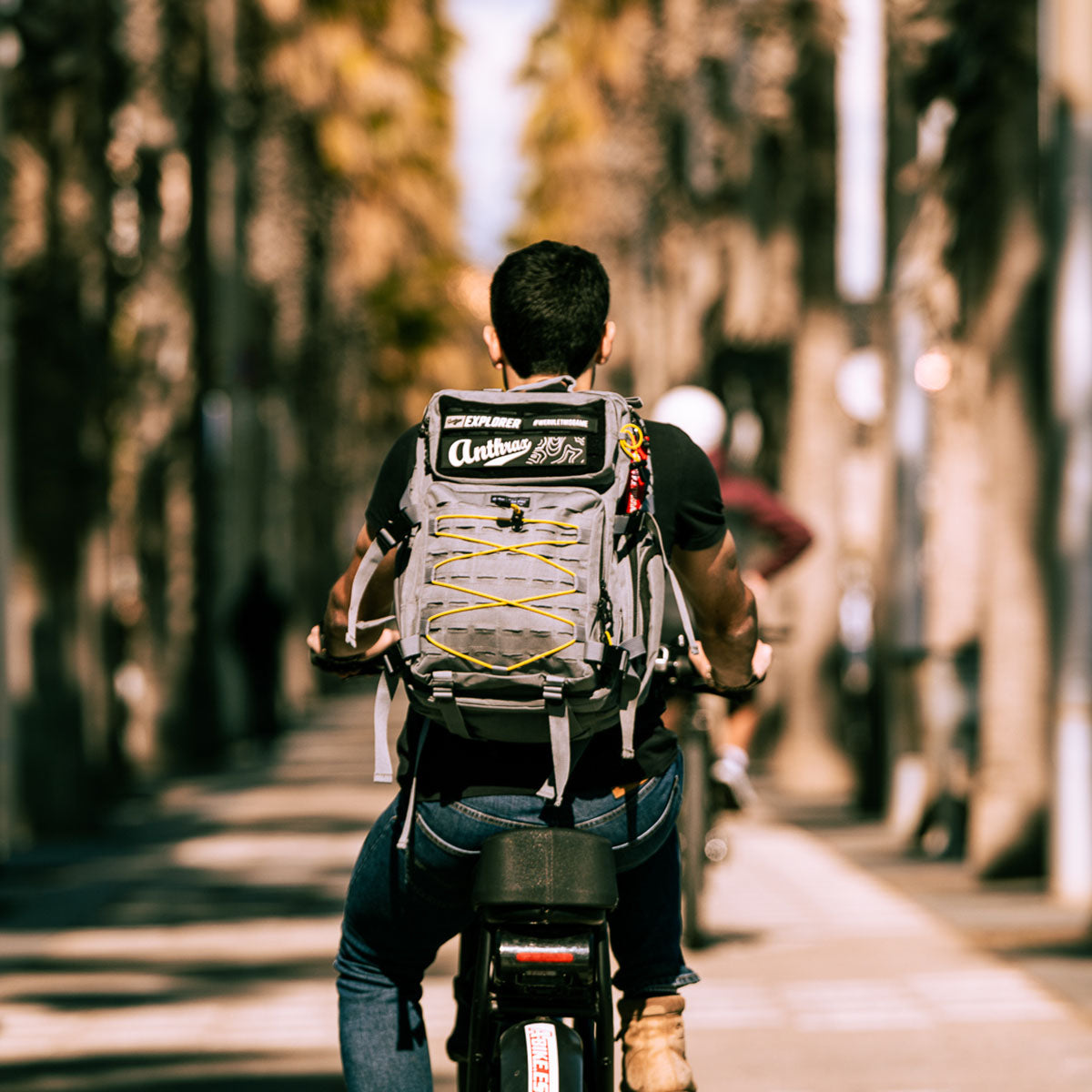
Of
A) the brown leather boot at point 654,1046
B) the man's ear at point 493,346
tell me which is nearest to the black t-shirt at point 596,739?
the man's ear at point 493,346

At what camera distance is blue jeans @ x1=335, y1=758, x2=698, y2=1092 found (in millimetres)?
3748

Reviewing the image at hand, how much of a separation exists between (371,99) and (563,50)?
266cm

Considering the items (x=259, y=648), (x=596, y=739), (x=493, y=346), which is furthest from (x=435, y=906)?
(x=259, y=648)

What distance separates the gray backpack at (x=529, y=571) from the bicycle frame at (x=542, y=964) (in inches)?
4.3

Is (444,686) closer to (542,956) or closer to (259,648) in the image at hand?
(542,956)

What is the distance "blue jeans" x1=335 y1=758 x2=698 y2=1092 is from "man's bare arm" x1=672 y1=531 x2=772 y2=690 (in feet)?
0.81

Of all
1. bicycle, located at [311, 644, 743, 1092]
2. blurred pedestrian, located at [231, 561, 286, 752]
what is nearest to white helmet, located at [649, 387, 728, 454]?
bicycle, located at [311, 644, 743, 1092]

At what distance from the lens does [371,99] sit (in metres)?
32.3

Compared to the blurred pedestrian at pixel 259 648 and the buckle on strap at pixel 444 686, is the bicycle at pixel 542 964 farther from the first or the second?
the blurred pedestrian at pixel 259 648

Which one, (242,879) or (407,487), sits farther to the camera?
(242,879)

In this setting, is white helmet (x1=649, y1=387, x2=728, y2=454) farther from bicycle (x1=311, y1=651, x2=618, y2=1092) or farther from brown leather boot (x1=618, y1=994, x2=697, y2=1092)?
bicycle (x1=311, y1=651, x2=618, y2=1092)

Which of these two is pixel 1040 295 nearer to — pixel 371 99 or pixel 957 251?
pixel 957 251

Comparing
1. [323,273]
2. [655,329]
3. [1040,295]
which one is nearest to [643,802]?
[1040,295]

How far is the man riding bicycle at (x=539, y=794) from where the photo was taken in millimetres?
3750
